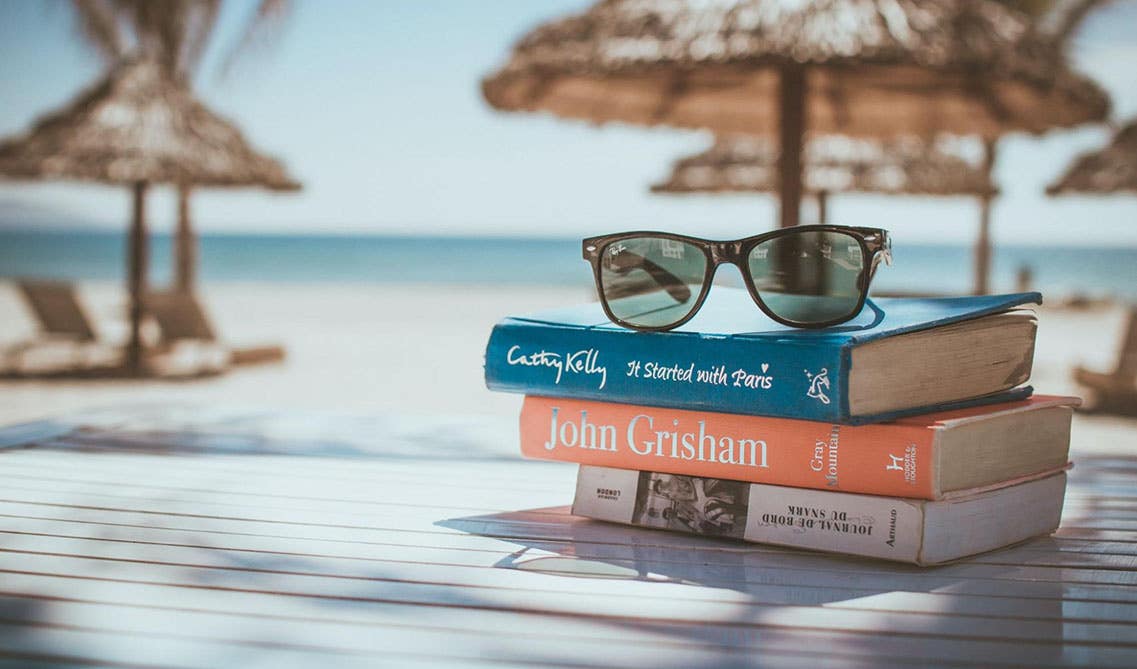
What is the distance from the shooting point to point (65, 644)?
0.85m

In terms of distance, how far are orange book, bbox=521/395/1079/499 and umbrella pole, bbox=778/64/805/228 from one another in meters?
2.90

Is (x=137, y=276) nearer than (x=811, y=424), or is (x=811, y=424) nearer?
(x=811, y=424)

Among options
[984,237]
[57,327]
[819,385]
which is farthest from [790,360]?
[984,237]

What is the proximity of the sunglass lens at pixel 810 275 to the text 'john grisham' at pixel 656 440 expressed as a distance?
171 millimetres

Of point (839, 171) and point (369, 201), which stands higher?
point (369, 201)

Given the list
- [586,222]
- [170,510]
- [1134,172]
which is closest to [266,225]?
[586,222]

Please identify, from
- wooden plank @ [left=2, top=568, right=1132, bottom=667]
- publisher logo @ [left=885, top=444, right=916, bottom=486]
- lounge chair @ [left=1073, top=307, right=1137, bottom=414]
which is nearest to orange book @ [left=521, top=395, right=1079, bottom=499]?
publisher logo @ [left=885, top=444, right=916, bottom=486]

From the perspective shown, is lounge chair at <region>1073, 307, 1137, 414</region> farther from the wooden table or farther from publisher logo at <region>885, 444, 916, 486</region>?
publisher logo at <region>885, 444, 916, 486</region>

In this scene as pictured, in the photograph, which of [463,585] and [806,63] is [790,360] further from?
[806,63]

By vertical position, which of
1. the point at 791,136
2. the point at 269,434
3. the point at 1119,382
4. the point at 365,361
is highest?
the point at 791,136

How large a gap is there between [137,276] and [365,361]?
2209 millimetres

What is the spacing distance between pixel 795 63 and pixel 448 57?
2118 inches

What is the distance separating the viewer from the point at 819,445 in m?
1.16

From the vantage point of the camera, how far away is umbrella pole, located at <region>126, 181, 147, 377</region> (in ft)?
27.6
